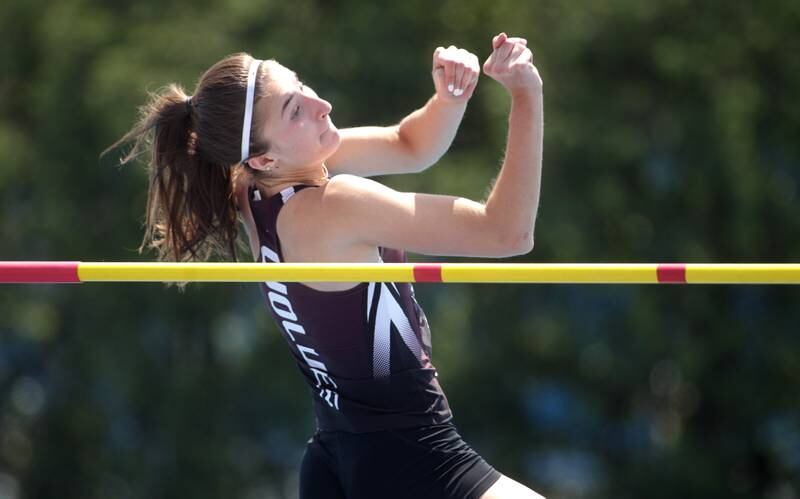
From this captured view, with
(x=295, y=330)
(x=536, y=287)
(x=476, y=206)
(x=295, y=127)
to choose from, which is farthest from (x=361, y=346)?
(x=536, y=287)

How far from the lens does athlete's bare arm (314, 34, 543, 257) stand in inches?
117

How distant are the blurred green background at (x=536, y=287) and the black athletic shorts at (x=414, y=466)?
5.96 meters

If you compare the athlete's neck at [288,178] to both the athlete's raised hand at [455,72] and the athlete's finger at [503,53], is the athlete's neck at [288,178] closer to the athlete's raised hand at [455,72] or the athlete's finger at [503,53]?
the athlete's raised hand at [455,72]

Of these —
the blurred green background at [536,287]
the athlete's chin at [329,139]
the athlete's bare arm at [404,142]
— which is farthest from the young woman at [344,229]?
the blurred green background at [536,287]

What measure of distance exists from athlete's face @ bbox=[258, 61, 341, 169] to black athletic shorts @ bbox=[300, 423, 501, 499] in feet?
2.20

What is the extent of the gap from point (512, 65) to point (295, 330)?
2.64 ft

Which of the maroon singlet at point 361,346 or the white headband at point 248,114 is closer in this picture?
the maroon singlet at point 361,346

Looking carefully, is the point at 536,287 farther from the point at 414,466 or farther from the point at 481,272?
the point at 481,272

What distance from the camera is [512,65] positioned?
2990mm

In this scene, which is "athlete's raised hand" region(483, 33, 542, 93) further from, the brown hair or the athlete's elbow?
the brown hair

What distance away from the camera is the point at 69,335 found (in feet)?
32.6

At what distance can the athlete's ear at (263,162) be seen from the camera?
3.21 meters

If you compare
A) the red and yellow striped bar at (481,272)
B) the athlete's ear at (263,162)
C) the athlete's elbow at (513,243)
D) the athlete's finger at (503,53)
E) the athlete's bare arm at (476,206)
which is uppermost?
the athlete's finger at (503,53)

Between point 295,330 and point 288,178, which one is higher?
point 288,178
